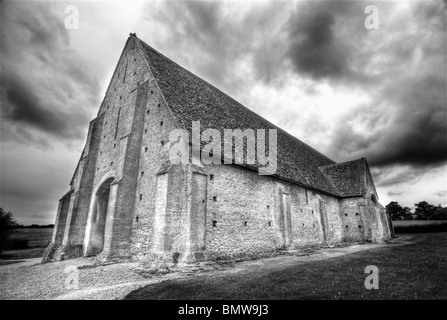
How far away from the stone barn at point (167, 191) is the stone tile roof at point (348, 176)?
4.37 metres

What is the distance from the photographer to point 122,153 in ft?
48.8

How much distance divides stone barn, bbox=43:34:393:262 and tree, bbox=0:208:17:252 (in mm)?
14015

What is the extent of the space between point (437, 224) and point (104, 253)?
6081 cm

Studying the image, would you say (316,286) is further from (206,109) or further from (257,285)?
(206,109)

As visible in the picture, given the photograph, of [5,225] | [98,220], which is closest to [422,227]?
[98,220]

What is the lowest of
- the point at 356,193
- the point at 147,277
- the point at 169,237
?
the point at 147,277

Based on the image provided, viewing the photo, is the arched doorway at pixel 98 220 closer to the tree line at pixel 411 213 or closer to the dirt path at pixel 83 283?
the dirt path at pixel 83 283

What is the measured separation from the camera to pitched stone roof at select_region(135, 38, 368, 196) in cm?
1481

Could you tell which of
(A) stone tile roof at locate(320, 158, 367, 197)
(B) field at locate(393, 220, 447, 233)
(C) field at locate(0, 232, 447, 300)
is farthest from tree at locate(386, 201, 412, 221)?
(C) field at locate(0, 232, 447, 300)

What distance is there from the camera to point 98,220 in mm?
17156

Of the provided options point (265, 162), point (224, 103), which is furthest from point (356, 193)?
point (224, 103)

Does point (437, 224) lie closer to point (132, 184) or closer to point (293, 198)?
point (293, 198)

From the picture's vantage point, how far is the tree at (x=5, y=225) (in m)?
25.9
